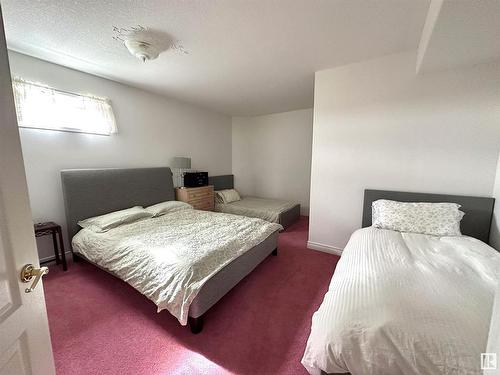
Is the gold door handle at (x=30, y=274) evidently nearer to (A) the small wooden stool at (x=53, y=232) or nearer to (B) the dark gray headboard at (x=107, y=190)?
(A) the small wooden stool at (x=53, y=232)

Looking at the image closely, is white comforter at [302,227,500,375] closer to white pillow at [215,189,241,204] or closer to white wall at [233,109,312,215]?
white pillow at [215,189,241,204]

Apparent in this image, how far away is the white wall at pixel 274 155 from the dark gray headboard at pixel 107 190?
2357 millimetres

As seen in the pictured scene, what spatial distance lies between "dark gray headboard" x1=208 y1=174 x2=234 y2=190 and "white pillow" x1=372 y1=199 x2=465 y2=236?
11.2 ft

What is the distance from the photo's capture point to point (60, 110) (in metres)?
2.45

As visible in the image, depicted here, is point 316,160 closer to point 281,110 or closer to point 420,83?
point 420,83

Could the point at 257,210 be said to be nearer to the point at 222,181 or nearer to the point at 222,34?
the point at 222,181

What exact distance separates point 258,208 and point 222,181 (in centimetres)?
153

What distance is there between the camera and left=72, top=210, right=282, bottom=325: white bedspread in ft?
5.04

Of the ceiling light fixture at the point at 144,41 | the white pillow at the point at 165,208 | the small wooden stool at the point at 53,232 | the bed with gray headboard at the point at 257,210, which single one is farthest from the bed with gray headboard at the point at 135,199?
the ceiling light fixture at the point at 144,41

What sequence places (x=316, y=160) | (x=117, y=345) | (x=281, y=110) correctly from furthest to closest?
(x=281, y=110) < (x=316, y=160) < (x=117, y=345)

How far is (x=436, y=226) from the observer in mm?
1961

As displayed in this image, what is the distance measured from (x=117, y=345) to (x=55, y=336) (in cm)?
53

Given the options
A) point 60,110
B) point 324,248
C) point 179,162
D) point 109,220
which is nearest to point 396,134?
point 324,248

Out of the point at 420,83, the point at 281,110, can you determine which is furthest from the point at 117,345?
the point at 281,110
